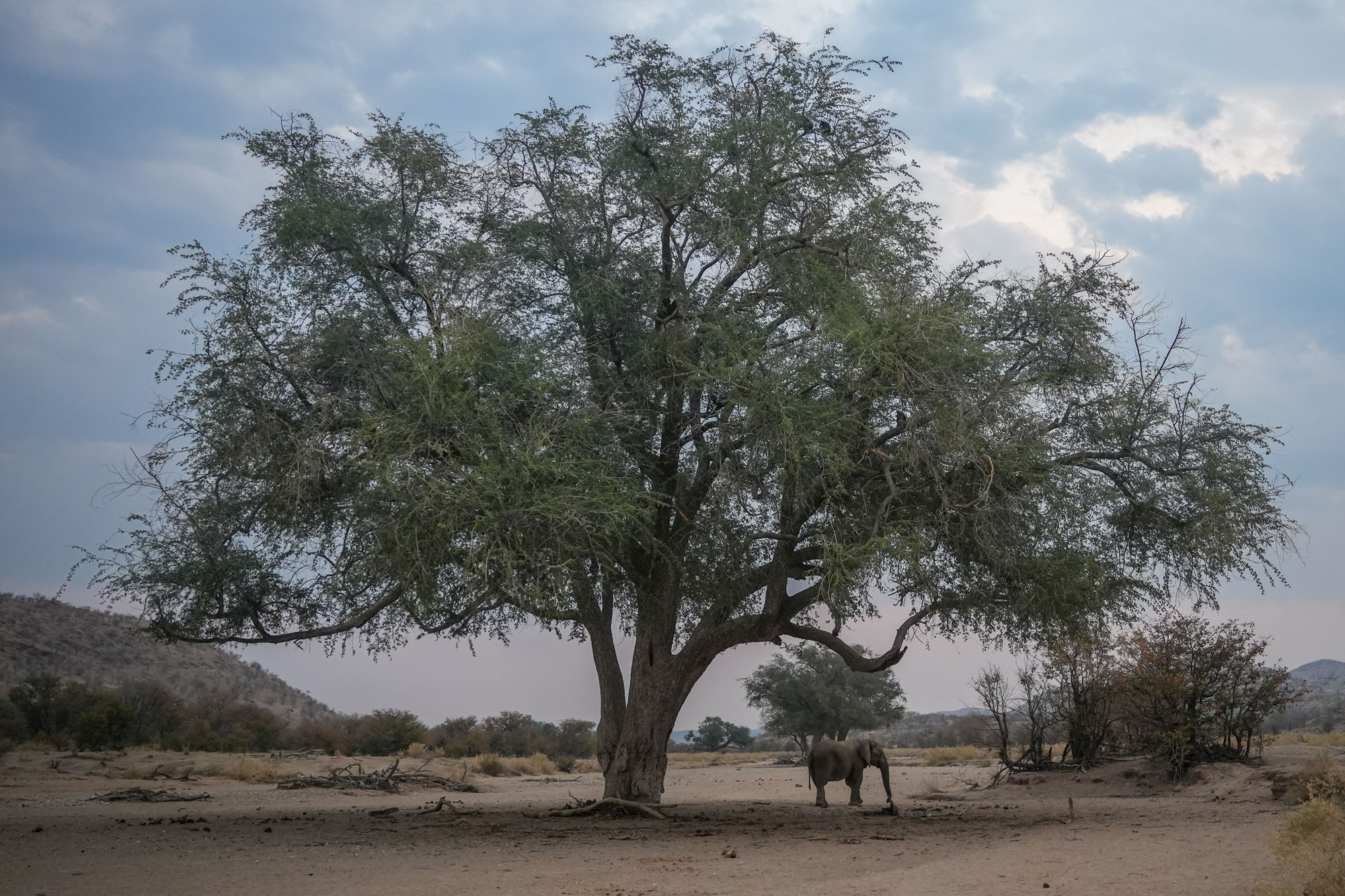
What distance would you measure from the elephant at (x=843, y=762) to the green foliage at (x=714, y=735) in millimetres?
38610

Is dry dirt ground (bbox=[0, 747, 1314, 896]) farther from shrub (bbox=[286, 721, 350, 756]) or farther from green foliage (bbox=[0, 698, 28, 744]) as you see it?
shrub (bbox=[286, 721, 350, 756])

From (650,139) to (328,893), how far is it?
10443mm

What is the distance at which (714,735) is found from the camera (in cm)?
5434

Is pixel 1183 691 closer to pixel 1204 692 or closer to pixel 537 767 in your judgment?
pixel 1204 692

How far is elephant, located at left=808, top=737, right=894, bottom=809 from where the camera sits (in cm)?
1611

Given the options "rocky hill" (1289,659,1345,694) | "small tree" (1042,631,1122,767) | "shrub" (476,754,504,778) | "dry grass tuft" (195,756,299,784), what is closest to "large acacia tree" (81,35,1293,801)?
"small tree" (1042,631,1122,767)

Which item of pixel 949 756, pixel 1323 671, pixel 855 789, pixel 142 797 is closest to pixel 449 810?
pixel 142 797

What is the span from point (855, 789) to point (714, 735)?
39295mm

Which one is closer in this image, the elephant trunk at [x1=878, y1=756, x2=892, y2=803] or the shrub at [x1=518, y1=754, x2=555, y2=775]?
the elephant trunk at [x1=878, y1=756, x2=892, y2=803]

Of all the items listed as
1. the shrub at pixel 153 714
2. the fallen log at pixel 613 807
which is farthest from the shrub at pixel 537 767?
the fallen log at pixel 613 807

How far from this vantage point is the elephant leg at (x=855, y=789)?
1616 cm

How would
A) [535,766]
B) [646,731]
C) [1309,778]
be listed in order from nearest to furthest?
[1309,778] → [646,731] → [535,766]

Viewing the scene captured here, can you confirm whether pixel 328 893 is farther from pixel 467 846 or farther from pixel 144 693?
pixel 144 693

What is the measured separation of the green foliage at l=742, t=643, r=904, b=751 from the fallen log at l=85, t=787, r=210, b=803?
878 inches
